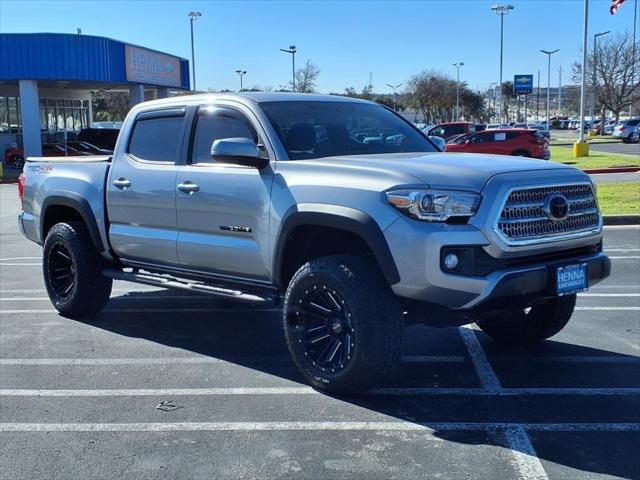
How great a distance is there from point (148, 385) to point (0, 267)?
601 centimetres

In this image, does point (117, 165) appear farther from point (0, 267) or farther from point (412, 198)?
point (0, 267)

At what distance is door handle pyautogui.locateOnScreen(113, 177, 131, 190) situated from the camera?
6.26 metres

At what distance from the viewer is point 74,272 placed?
271 inches

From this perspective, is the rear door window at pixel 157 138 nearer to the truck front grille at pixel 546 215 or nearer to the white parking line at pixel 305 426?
the white parking line at pixel 305 426

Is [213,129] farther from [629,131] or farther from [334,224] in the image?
[629,131]

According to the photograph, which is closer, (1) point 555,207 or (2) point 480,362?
(1) point 555,207

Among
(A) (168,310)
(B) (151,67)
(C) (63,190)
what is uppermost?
(B) (151,67)

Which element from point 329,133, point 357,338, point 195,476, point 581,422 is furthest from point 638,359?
point 195,476

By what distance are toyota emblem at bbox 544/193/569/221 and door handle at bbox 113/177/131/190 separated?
11.6ft

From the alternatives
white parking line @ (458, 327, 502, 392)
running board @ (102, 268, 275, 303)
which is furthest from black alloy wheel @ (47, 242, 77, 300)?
white parking line @ (458, 327, 502, 392)

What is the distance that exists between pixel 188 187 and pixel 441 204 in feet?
7.31

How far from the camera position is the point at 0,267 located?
10164 millimetres

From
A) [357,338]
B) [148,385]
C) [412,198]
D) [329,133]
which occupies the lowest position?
[148,385]

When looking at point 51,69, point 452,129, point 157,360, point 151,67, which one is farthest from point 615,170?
point 151,67
